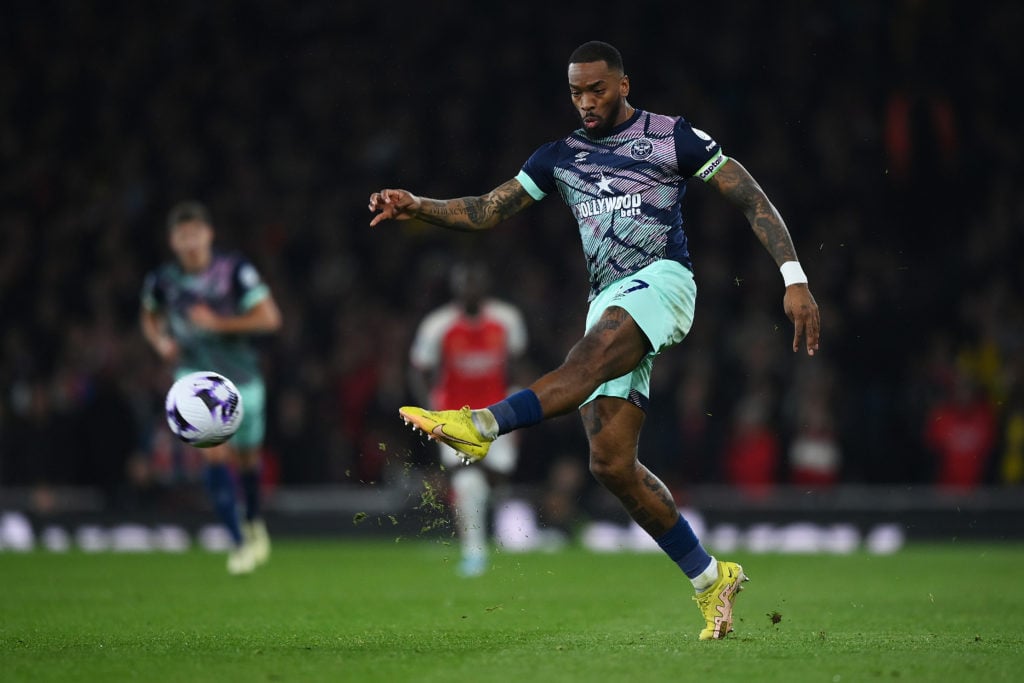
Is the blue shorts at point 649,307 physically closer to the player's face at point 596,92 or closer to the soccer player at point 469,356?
the player's face at point 596,92

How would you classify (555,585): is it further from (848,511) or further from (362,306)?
(362,306)

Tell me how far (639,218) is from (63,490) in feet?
36.1

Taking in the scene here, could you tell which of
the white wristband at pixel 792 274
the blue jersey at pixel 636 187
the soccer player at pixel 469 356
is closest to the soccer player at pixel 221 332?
the soccer player at pixel 469 356

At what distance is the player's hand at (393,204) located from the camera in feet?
21.6

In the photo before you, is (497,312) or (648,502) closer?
(648,502)

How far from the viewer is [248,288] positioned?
1134 centimetres

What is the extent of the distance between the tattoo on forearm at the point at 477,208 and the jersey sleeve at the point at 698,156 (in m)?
0.76

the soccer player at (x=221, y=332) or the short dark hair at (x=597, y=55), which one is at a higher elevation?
the short dark hair at (x=597, y=55)

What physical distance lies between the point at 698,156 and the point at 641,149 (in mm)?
263

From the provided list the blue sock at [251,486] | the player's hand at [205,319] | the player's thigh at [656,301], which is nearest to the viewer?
the player's thigh at [656,301]

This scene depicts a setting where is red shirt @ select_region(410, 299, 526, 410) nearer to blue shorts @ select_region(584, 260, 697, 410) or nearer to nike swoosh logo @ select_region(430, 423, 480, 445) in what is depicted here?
blue shorts @ select_region(584, 260, 697, 410)

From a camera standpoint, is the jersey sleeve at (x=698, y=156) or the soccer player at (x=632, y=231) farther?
the jersey sleeve at (x=698, y=156)

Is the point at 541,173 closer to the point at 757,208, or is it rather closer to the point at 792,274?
the point at 757,208

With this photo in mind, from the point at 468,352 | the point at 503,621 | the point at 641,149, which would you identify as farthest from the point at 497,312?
the point at 641,149
